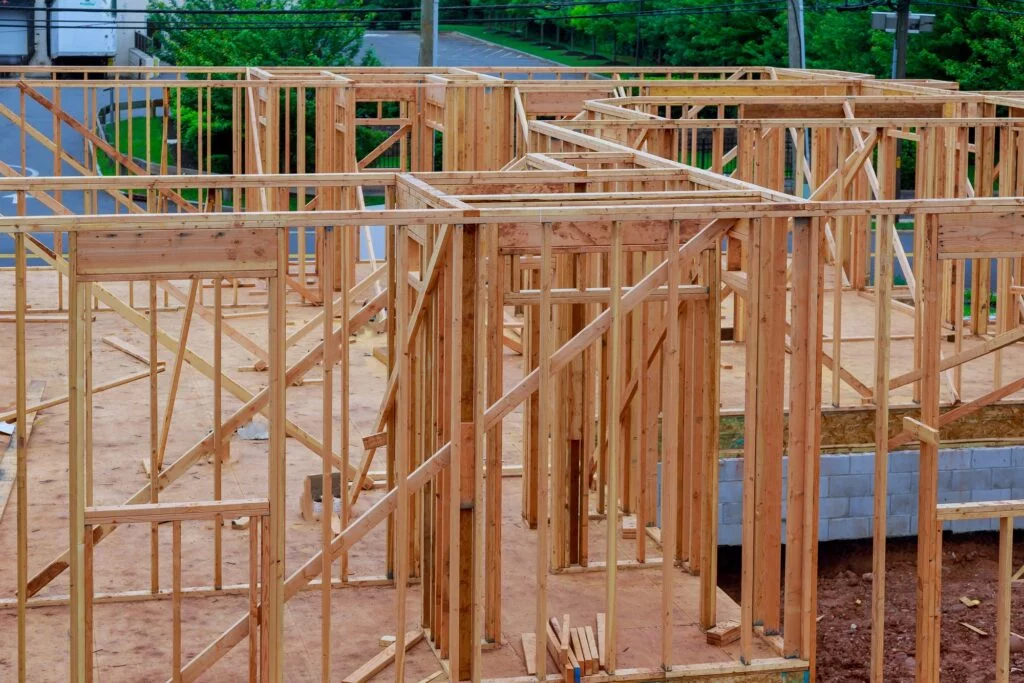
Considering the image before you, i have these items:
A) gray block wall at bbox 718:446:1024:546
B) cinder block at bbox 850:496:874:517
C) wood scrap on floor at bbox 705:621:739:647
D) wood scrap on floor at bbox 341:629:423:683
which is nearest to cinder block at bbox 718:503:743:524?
gray block wall at bbox 718:446:1024:546

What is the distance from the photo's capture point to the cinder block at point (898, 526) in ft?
44.4

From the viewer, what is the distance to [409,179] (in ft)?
31.3

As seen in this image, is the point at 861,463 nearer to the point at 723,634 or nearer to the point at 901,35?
the point at 723,634

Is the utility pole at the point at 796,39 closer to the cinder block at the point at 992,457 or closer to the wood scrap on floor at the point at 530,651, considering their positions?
the cinder block at the point at 992,457

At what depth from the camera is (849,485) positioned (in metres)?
13.3

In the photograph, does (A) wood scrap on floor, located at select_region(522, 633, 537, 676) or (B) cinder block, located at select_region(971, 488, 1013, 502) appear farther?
(B) cinder block, located at select_region(971, 488, 1013, 502)

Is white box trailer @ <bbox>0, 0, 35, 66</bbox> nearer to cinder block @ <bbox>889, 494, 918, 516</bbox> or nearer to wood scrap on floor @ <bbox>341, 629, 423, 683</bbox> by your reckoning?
cinder block @ <bbox>889, 494, 918, 516</bbox>

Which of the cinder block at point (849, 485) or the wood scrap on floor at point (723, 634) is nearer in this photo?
the wood scrap on floor at point (723, 634)

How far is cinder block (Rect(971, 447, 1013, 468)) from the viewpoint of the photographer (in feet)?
44.5

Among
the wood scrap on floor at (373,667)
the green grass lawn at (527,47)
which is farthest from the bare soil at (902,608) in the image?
the green grass lawn at (527,47)

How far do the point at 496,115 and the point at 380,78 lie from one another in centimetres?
335

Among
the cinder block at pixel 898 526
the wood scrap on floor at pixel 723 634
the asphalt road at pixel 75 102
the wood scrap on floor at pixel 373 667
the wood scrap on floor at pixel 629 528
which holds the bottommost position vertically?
the cinder block at pixel 898 526

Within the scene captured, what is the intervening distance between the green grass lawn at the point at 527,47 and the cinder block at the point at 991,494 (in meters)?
45.5

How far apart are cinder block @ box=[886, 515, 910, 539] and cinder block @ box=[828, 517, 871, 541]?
226 millimetres
